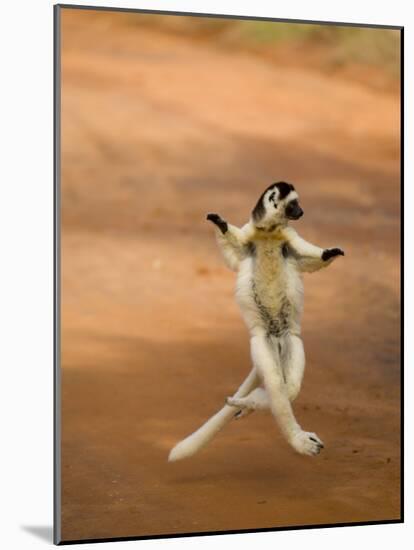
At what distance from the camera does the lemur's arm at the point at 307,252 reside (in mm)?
6238

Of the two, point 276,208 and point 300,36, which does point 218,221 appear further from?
point 300,36

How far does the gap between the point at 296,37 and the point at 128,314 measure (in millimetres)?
1486

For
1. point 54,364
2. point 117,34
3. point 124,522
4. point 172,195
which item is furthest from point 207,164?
point 124,522

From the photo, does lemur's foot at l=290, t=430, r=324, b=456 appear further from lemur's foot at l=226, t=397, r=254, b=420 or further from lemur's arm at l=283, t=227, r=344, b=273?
lemur's arm at l=283, t=227, r=344, b=273

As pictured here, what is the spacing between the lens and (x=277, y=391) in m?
6.15

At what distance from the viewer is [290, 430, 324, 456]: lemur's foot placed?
Answer: 247 inches

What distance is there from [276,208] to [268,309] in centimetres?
44

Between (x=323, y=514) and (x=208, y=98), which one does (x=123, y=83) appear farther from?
(x=323, y=514)

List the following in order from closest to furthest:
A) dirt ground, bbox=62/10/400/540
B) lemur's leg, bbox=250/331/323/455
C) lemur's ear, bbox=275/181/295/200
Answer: dirt ground, bbox=62/10/400/540 < lemur's leg, bbox=250/331/323/455 < lemur's ear, bbox=275/181/295/200

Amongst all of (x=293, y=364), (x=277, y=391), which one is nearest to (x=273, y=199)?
(x=293, y=364)

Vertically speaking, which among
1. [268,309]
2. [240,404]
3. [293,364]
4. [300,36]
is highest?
[300,36]

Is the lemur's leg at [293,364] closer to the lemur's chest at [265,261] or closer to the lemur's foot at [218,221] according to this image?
the lemur's chest at [265,261]

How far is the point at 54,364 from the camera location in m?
5.95

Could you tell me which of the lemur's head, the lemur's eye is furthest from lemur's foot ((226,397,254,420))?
the lemur's eye
